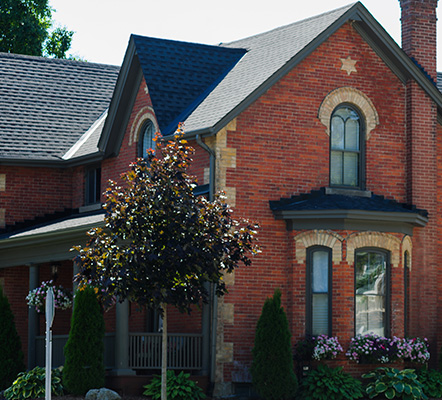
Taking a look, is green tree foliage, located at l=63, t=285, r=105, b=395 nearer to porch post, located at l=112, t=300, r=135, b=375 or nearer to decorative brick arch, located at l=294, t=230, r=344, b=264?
porch post, located at l=112, t=300, r=135, b=375

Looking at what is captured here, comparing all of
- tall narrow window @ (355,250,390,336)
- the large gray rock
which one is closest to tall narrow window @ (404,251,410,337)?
tall narrow window @ (355,250,390,336)

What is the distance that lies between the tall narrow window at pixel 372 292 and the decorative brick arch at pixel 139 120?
577cm

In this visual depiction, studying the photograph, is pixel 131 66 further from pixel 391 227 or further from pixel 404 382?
pixel 404 382

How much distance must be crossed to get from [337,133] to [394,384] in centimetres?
571

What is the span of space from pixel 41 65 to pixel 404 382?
15414 millimetres

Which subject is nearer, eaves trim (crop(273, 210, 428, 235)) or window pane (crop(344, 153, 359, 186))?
eaves trim (crop(273, 210, 428, 235))

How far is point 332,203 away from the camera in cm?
2173

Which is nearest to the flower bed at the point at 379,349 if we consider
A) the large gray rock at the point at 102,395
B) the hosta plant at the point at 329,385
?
the hosta plant at the point at 329,385

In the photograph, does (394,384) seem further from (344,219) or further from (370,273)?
(344,219)

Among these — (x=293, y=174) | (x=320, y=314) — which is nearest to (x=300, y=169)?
(x=293, y=174)

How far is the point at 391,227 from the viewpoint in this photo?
22172mm

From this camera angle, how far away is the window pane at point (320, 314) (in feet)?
71.0

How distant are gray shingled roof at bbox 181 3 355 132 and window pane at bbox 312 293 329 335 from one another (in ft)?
14.2

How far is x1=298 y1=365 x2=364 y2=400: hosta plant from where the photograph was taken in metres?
20.5
